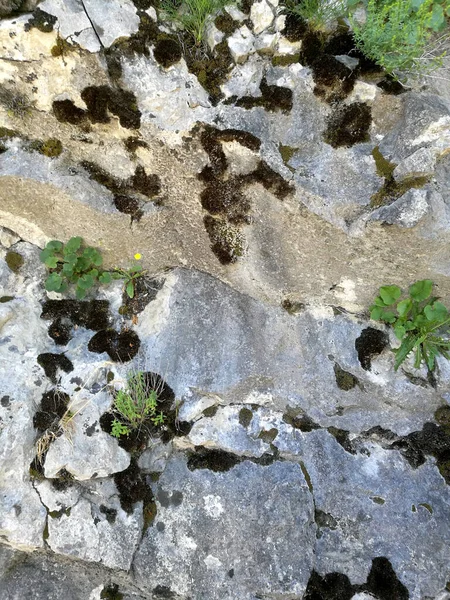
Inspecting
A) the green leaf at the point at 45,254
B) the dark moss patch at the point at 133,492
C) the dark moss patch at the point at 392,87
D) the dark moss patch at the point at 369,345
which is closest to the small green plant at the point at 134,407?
the dark moss patch at the point at 133,492

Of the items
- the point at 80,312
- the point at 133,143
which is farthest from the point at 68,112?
the point at 80,312

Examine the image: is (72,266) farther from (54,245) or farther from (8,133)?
(8,133)

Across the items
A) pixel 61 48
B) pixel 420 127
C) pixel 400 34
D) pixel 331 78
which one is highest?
pixel 400 34

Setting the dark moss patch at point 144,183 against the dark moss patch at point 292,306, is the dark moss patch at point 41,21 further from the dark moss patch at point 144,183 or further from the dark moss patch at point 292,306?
the dark moss patch at point 292,306

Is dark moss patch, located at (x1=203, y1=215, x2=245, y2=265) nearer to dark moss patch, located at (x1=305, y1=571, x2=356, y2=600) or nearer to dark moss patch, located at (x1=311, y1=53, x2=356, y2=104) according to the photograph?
dark moss patch, located at (x1=311, y1=53, x2=356, y2=104)

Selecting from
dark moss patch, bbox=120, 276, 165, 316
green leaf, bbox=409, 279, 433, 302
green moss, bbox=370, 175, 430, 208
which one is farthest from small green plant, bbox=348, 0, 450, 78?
dark moss patch, bbox=120, 276, 165, 316

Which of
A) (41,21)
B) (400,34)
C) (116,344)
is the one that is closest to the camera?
(400,34)
